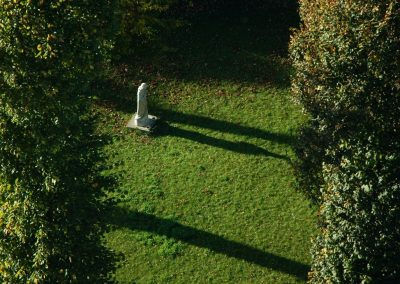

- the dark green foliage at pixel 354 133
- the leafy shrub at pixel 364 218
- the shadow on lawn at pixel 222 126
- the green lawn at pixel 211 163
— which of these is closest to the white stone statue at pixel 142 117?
the green lawn at pixel 211 163

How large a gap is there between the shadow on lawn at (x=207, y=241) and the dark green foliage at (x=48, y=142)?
13.6 feet

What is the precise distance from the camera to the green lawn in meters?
16.2

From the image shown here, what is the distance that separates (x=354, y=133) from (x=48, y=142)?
679 centimetres

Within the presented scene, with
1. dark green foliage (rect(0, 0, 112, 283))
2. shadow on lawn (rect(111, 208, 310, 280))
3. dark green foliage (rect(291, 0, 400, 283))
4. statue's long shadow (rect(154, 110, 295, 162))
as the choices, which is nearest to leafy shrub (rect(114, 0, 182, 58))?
statue's long shadow (rect(154, 110, 295, 162))

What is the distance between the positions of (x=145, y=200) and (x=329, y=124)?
6959 mm

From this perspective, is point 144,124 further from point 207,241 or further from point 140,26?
point 207,241

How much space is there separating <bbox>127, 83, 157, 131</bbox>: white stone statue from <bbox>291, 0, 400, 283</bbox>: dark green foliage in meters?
7.02

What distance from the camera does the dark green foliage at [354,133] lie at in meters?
11.6

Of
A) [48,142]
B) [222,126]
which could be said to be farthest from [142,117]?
[48,142]

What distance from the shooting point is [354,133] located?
12.8m

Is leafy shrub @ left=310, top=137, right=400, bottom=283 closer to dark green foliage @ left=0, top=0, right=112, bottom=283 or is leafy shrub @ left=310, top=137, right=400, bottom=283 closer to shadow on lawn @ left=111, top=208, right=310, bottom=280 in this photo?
shadow on lawn @ left=111, top=208, right=310, bottom=280

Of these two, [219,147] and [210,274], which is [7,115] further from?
[219,147]

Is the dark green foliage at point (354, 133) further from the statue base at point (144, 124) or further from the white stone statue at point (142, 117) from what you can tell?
the statue base at point (144, 124)

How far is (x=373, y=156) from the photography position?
11773 mm
